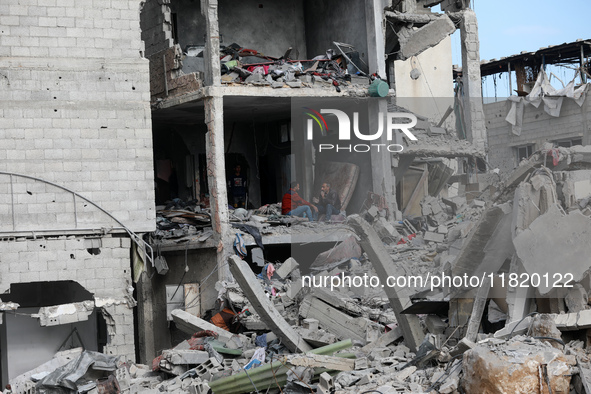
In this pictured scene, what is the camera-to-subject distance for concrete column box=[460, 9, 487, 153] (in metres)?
21.4

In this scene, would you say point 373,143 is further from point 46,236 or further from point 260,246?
point 46,236

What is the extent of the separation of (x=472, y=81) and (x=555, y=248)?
41.4 feet

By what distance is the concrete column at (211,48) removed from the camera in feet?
58.4

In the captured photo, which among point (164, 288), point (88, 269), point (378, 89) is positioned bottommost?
point (164, 288)

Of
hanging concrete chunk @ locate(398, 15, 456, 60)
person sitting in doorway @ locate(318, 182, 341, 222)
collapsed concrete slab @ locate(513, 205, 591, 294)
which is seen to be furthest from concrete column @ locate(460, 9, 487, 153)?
collapsed concrete slab @ locate(513, 205, 591, 294)

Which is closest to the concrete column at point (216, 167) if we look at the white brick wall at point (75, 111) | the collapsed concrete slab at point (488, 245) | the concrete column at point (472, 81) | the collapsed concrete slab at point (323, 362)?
the white brick wall at point (75, 111)

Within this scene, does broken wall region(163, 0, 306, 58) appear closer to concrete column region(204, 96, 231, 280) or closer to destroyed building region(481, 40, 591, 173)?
concrete column region(204, 96, 231, 280)

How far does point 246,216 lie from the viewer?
62.7 feet

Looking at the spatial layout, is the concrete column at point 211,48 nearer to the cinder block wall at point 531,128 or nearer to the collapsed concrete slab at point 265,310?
the collapsed concrete slab at point 265,310

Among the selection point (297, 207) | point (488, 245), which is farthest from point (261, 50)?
point (488, 245)

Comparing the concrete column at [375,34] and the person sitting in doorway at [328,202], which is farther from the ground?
the concrete column at [375,34]

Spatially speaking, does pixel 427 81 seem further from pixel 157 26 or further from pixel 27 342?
pixel 27 342

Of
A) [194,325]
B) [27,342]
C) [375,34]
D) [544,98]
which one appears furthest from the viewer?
[544,98]

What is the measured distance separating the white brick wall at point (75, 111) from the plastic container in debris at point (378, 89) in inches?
241
